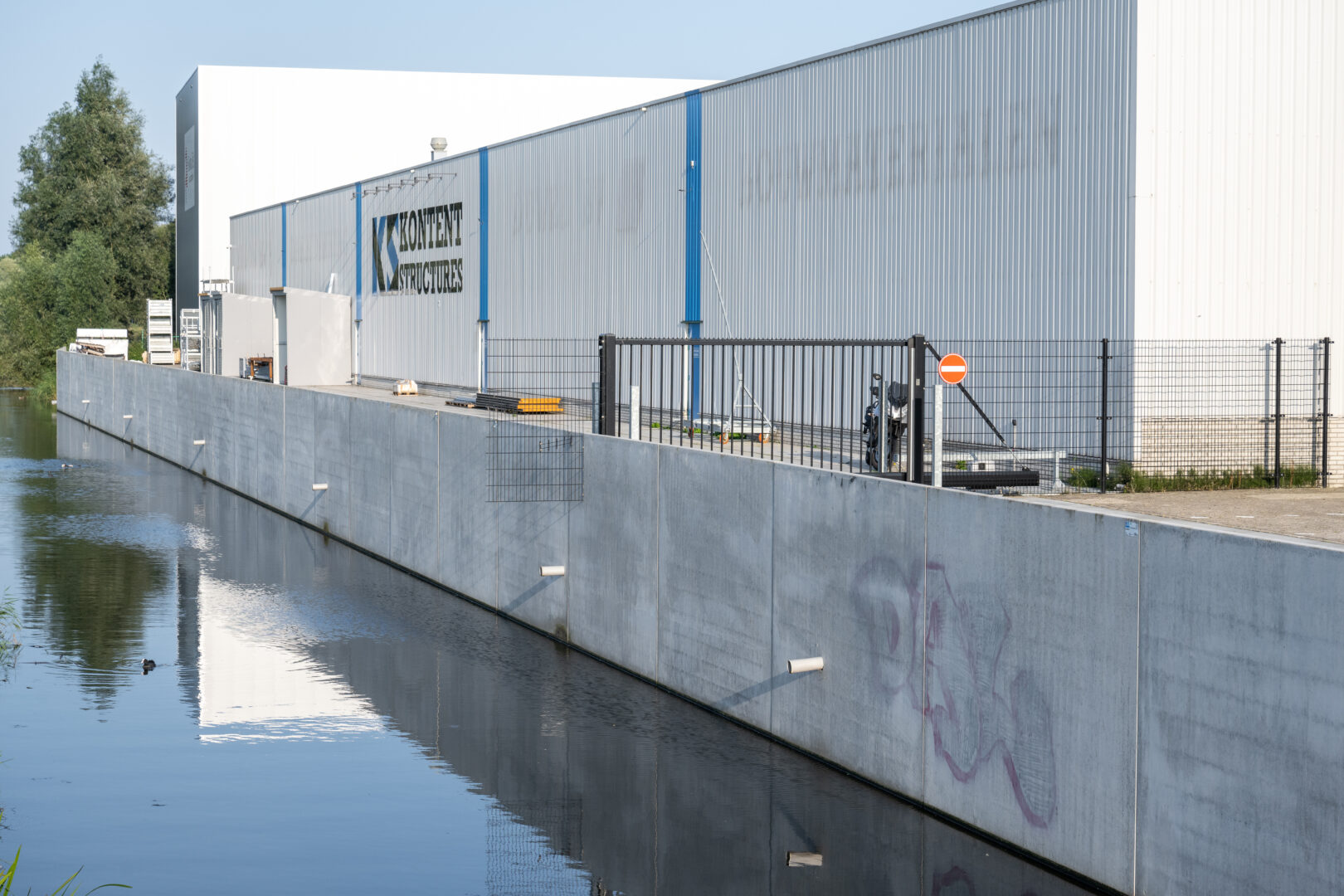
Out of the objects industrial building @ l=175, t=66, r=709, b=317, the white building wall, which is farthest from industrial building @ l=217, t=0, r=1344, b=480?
industrial building @ l=175, t=66, r=709, b=317

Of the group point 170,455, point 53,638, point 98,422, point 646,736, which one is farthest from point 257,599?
point 98,422

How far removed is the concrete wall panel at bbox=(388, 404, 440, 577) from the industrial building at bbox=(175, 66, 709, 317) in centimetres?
4305

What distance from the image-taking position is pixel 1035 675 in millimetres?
10531

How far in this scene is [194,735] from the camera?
1440 centimetres

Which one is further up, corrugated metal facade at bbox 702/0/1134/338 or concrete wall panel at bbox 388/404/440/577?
corrugated metal facade at bbox 702/0/1134/338

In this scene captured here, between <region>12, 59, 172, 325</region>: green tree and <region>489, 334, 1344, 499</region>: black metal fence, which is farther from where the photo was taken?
<region>12, 59, 172, 325</region>: green tree

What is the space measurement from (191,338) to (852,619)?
46330 millimetres

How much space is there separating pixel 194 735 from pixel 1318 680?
10108 millimetres

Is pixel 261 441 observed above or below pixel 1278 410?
below

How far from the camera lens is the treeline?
87625 millimetres

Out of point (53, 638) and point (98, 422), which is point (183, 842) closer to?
point (53, 638)

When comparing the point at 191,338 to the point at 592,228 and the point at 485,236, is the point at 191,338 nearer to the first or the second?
the point at 485,236

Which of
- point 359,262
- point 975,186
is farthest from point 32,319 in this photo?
point 975,186

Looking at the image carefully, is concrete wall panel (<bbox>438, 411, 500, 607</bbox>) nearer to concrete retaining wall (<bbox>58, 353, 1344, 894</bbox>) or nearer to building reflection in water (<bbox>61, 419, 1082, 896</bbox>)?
building reflection in water (<bbox>61, 419, 1082, 896</bbox>)
